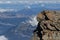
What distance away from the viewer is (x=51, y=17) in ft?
36.1

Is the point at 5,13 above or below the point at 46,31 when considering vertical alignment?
above

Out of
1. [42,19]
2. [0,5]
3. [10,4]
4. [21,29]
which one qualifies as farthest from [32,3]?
[42,19]

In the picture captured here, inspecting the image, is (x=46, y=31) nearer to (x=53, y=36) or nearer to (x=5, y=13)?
(x=53, y=36)

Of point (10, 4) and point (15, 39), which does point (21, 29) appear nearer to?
point (15, 39)

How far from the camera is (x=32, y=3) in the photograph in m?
143

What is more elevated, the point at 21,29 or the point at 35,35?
the point at 21,29

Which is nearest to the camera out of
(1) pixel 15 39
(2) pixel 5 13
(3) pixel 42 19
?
(3) pixel 42 19

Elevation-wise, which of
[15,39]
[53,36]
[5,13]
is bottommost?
[53,36]

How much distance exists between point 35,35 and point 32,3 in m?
132

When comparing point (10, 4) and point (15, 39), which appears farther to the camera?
point (10, 4)

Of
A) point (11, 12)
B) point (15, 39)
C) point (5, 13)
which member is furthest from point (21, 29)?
point (11, 12)

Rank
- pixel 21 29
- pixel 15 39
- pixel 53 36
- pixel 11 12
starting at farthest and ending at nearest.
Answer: pixel 11 12, pixel 21 29, pixel 15 39, pixel 53 36

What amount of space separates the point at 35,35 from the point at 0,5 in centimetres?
11887

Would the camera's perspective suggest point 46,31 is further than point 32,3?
No
